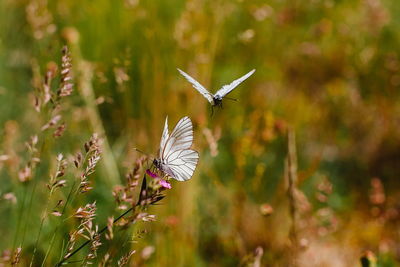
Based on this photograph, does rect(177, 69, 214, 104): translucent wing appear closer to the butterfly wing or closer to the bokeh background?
the butterfly wing

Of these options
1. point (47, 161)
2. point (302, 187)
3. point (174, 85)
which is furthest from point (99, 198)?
point (302, 187)

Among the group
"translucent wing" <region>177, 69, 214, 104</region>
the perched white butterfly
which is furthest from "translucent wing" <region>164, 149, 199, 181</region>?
"translucent wing" <region>177, 69, 214, 104</region>

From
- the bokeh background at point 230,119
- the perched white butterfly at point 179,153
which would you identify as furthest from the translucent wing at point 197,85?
the bokeh background at point 230,119

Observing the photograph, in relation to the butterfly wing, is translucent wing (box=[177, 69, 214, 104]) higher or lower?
higher

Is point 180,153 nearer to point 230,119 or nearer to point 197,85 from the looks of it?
point 197,85

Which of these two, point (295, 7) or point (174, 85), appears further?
point (295, 7)

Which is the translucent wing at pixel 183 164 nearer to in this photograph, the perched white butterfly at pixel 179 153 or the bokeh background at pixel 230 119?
the perched white butterfly at pixel 179 153

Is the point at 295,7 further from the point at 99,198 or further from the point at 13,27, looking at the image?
the point at 99,198
